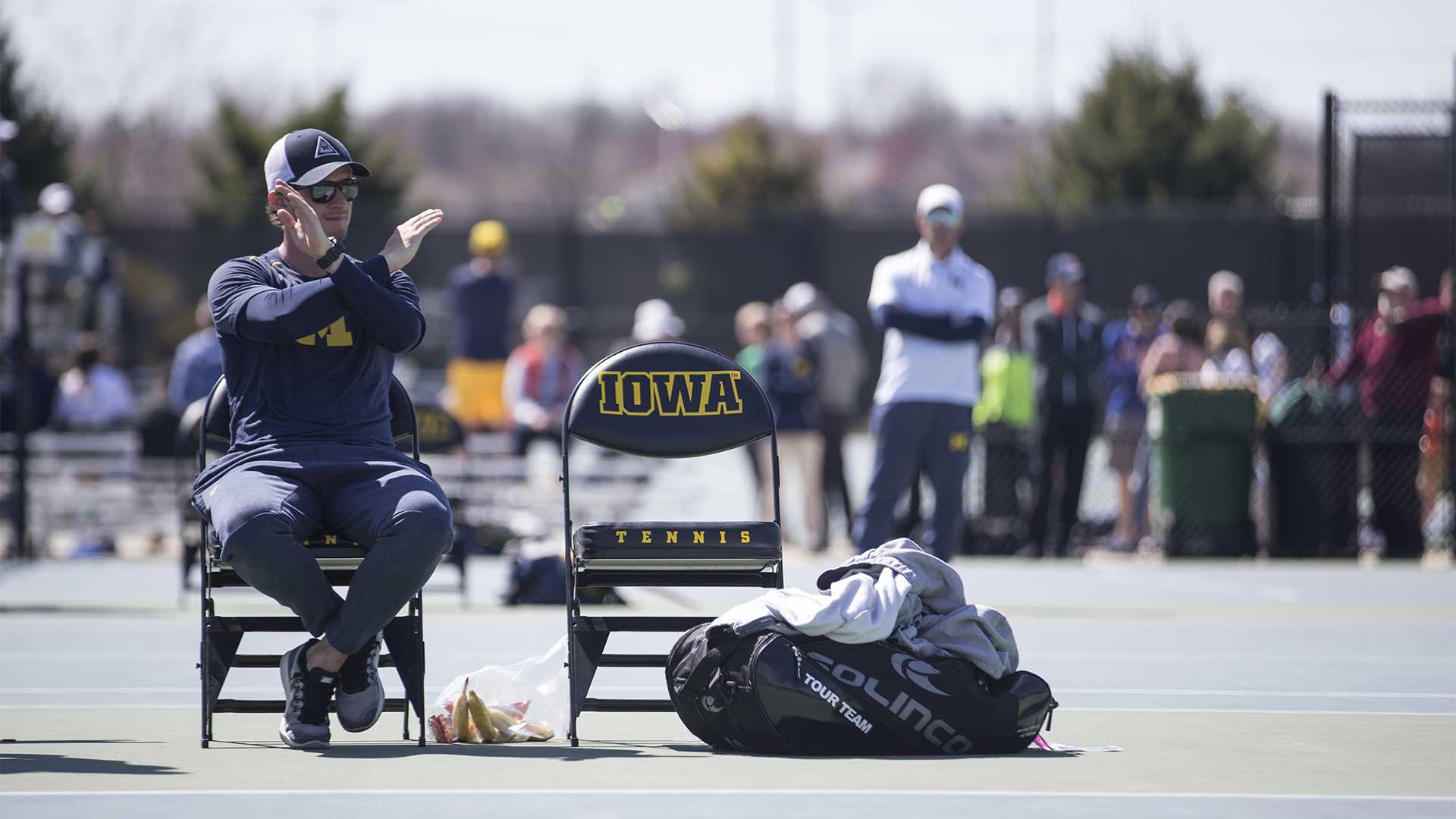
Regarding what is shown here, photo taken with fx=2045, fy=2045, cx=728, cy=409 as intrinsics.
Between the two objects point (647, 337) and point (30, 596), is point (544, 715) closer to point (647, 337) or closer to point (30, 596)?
point (30, 596)

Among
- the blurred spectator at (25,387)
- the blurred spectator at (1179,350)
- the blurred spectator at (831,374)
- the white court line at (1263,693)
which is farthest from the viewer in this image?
the blurred spectator at (831,374)

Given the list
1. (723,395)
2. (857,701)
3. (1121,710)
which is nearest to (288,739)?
(857,701)

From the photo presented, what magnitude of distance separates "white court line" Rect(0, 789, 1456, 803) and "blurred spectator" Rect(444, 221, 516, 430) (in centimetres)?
1099

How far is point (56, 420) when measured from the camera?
16125 millimetres

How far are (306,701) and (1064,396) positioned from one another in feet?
30.9

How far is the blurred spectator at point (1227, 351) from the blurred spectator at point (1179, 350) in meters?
0.18

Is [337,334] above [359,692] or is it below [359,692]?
above

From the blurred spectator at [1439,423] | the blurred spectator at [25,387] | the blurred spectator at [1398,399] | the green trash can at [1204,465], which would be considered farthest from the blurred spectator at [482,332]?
the blurred spectator at [1439,423]

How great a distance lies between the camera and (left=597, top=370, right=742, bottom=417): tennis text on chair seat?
20.9 feet

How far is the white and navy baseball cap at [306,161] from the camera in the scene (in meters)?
5.84

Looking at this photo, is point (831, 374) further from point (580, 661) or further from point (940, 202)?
point (580, 661)

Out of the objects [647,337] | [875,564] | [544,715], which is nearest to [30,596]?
[647,337]

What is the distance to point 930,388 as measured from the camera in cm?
934

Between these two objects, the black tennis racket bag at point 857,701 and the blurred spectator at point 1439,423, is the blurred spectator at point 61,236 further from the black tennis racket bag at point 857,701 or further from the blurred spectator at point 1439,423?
the black tennis racket bag at point 857,701
